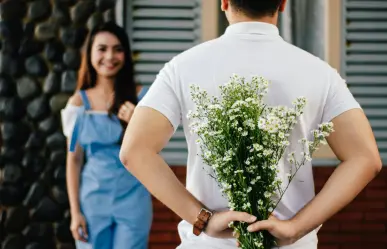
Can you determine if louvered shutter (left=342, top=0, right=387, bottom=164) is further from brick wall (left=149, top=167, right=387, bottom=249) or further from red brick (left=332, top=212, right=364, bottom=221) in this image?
red brick (left=332, top=212, right=364, bottom=221)

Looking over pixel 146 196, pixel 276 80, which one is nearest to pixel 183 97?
pixel 276 80

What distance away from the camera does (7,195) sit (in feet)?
17.8

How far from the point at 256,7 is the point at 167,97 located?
1.11 feet

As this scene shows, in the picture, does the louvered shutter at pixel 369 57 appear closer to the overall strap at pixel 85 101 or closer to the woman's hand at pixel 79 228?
the overall strap at pixel 85 101

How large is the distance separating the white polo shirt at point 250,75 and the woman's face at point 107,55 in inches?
83.6

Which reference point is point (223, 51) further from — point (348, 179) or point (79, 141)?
point (79, 141)

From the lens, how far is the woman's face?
408 cm

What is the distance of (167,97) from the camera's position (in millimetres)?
1962

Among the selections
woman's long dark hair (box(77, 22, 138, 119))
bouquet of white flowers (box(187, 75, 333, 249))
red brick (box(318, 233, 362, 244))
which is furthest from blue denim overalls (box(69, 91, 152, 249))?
bouquet of white flowers (box(187, 75, 333, 249))

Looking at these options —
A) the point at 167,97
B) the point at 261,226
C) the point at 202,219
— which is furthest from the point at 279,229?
the point at 167,97

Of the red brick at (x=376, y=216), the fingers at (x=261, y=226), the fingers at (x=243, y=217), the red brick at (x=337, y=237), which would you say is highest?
the fingers at (x=243, y=217)

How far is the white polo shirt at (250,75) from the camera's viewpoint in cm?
195

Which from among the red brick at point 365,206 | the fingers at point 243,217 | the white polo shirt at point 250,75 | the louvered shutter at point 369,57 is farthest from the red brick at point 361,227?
the fingers at point 243,217

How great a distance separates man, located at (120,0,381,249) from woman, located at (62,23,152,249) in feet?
6.38
